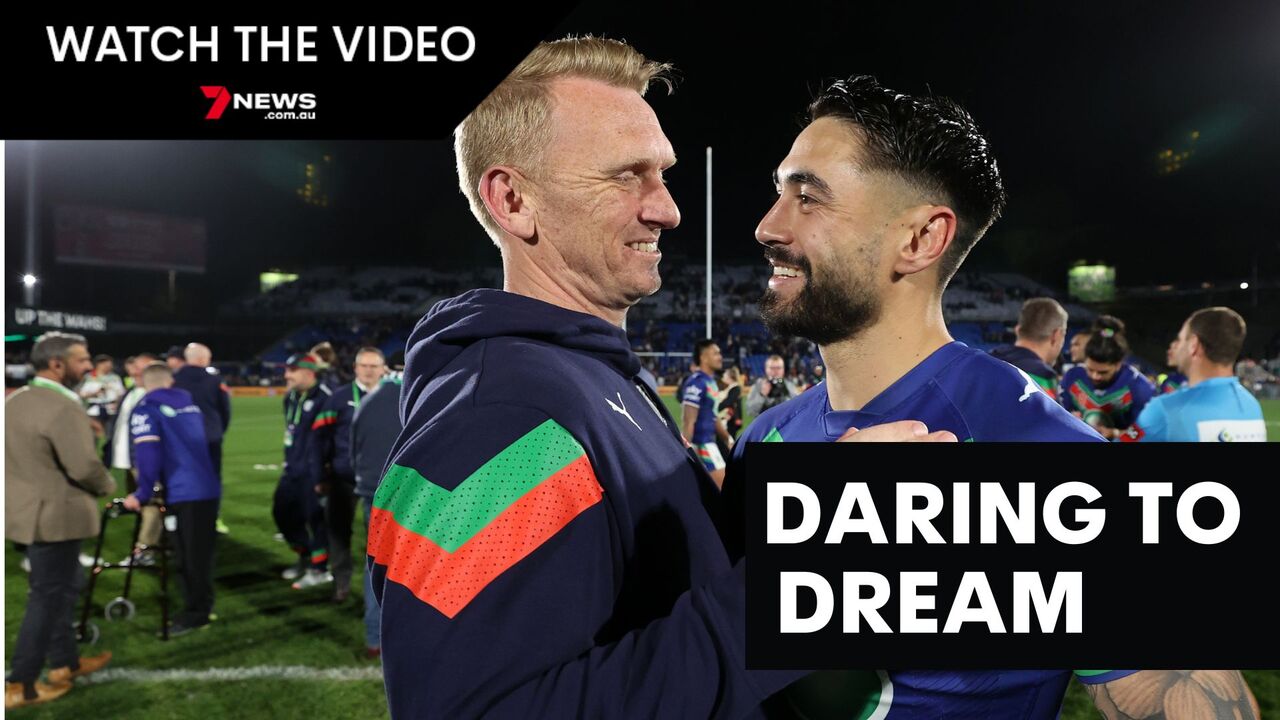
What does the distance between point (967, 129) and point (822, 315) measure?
0.48 metres

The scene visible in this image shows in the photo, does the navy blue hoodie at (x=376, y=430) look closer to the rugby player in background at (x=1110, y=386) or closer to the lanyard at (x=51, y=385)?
the lanyard at (x=51, y=385)

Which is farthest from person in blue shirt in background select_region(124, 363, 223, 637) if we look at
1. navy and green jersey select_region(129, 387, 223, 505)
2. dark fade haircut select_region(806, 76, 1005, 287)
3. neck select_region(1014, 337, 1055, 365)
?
neck select_region(1014, 337, 1055, 365)

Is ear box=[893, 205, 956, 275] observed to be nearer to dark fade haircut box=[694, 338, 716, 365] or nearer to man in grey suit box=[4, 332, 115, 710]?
man in grey suit box=[4, 332, 115, 710]

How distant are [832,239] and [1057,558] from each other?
676 mm

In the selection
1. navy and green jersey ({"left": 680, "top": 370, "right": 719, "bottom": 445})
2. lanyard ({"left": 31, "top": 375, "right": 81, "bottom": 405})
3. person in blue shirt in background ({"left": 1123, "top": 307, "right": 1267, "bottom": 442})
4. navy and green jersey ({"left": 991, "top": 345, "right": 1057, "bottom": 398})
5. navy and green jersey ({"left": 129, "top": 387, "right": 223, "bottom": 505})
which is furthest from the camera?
navy and green jersey ({"left": 680, "top": 370, "right": 719, "bottom": 445})

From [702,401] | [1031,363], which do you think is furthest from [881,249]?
[702,401]

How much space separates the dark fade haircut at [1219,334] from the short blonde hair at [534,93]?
4.20 m

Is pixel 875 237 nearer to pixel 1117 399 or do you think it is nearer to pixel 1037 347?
A: pixel 1037 347

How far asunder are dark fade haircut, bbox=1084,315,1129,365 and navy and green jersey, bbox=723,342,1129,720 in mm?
4977

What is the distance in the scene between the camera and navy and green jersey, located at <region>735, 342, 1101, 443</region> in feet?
4.50

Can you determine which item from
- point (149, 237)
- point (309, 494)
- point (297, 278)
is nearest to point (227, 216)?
point (297, 278)

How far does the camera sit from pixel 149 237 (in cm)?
3541

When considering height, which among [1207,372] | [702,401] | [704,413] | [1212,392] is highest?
[1207,372]

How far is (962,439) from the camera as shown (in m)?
1.40
